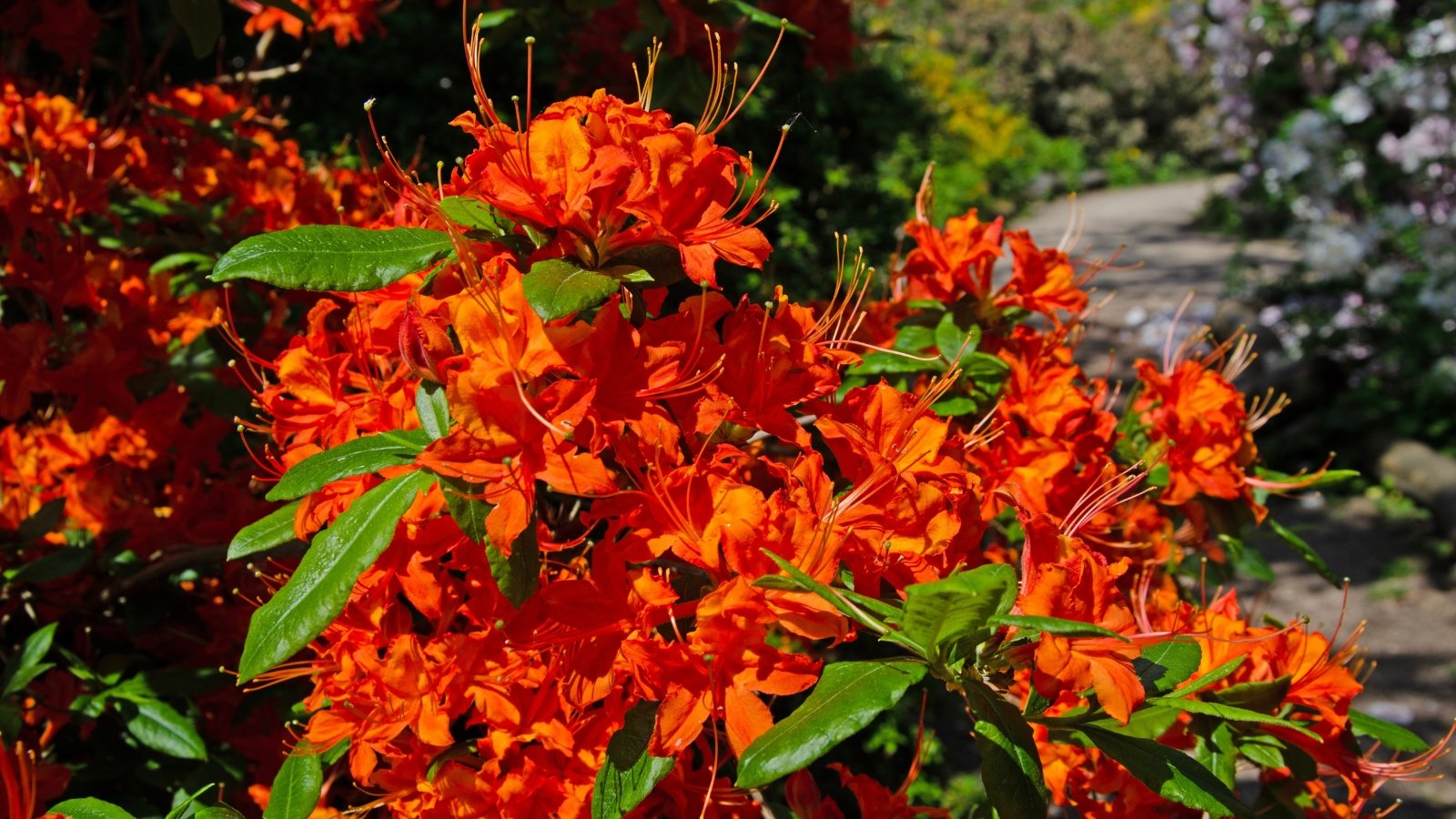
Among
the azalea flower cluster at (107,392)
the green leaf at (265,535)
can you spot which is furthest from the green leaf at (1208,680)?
the azalea flower cluster at (107,392)

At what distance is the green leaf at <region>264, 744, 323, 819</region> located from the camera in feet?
3.47

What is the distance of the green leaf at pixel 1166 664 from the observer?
962 millimetres

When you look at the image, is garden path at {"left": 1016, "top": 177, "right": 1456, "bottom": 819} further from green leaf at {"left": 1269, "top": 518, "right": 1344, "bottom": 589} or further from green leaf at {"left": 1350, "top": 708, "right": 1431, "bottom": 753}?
green leaf at {"left": 1350, "top": 708, "right": 1431, "bottom": 753}

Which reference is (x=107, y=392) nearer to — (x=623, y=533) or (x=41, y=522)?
(x=41, y=522)

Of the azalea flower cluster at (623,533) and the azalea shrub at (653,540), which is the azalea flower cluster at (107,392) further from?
the azalea flower cluster at (623,533)

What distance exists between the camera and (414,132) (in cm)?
315

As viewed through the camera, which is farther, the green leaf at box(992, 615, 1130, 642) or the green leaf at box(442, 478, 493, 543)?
the green leaf at box(442, 478, 493, 543)

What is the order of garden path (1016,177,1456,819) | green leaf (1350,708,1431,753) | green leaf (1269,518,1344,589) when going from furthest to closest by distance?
garden path (1016,177,1456,819)
green leaf (1269,518,1344,589)
green leaf (1350,708,1431,753)

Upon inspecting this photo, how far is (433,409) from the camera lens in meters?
0.91

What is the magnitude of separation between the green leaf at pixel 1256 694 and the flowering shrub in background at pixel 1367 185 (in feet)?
16.1

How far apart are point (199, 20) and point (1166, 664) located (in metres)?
1.36

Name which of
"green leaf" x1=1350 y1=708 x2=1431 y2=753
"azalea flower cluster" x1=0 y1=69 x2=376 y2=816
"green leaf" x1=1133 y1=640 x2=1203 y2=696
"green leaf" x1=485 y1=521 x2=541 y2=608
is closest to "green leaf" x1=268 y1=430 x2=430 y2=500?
"green leaf" x1=485 y1=521 x2=541 y2=608

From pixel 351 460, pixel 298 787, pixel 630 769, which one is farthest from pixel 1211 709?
pixel 298 787

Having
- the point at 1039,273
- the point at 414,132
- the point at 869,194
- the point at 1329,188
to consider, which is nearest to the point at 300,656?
the point at 1039,273
